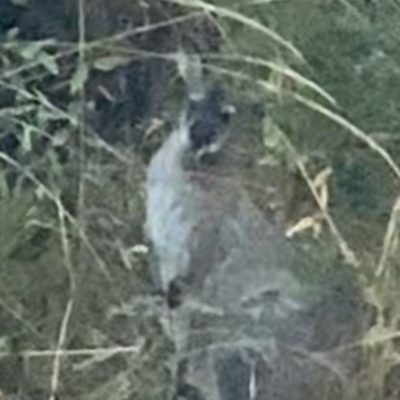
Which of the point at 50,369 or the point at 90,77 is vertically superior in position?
the point at 90,77

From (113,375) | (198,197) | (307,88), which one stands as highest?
(307,88)

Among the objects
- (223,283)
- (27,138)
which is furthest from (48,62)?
(223,283)

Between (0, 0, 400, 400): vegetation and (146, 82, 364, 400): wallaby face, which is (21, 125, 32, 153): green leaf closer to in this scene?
(0, 0, 400, 400): vegetation

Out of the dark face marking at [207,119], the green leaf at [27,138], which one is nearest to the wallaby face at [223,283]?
the dark face marking at [207,119]

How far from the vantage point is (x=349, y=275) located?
145cm

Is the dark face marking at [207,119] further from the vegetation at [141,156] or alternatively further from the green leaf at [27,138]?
the green leaf at [27,138]

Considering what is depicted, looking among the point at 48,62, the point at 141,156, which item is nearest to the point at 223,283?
the point at 141,156

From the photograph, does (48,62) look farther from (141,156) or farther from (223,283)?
(223,283)

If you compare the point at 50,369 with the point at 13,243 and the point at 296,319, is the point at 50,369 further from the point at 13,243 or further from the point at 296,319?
the point at 296,319

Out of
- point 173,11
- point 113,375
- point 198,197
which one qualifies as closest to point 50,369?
point 113,375

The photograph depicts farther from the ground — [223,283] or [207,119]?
[207,119]

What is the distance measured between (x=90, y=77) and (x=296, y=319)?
273mm

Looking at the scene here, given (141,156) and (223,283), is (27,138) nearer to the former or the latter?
(141,156)

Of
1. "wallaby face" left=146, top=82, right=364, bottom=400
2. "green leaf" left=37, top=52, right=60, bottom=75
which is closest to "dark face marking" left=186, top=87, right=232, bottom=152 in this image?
"wallaby face" left=146, top=82, right=364, bottom=400
